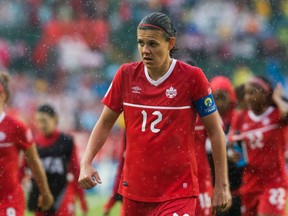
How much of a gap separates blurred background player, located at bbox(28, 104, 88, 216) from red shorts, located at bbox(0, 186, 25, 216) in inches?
85.8

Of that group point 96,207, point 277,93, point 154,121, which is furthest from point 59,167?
point 96,207

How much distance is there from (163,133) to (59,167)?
4.06m

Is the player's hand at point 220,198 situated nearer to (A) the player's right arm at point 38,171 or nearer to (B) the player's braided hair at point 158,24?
(B) the player's braided hair at point 158,24

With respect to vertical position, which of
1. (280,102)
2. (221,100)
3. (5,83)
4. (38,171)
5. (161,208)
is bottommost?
(161,208)

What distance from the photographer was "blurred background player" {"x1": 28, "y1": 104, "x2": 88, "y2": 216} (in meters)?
9.90

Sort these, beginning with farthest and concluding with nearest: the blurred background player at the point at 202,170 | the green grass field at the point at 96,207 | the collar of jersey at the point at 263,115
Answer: the green grass field at the point at 96,207, the collar of jersey at the point at 263,115, the blurred background player at the point at 202,170

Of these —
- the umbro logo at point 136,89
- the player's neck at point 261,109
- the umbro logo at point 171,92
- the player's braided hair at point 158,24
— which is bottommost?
the umbro logo at point 171,92

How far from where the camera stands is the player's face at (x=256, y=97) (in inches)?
363

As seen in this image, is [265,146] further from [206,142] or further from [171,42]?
[171,42]

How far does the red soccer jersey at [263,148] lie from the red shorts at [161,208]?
10.3 ft

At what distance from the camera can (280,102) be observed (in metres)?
9.12

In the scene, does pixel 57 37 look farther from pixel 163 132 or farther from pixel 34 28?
pixel 163 132

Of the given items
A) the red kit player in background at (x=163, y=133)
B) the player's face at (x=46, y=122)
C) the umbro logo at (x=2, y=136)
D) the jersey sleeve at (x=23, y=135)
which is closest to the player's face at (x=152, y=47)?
the red kit player in background at (x=163, y=133)

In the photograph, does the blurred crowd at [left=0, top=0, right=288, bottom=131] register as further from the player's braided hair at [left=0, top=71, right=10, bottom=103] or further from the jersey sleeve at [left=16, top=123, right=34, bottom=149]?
the jersey sleeve at [left=16, top=123, right=34, bottom=149]
